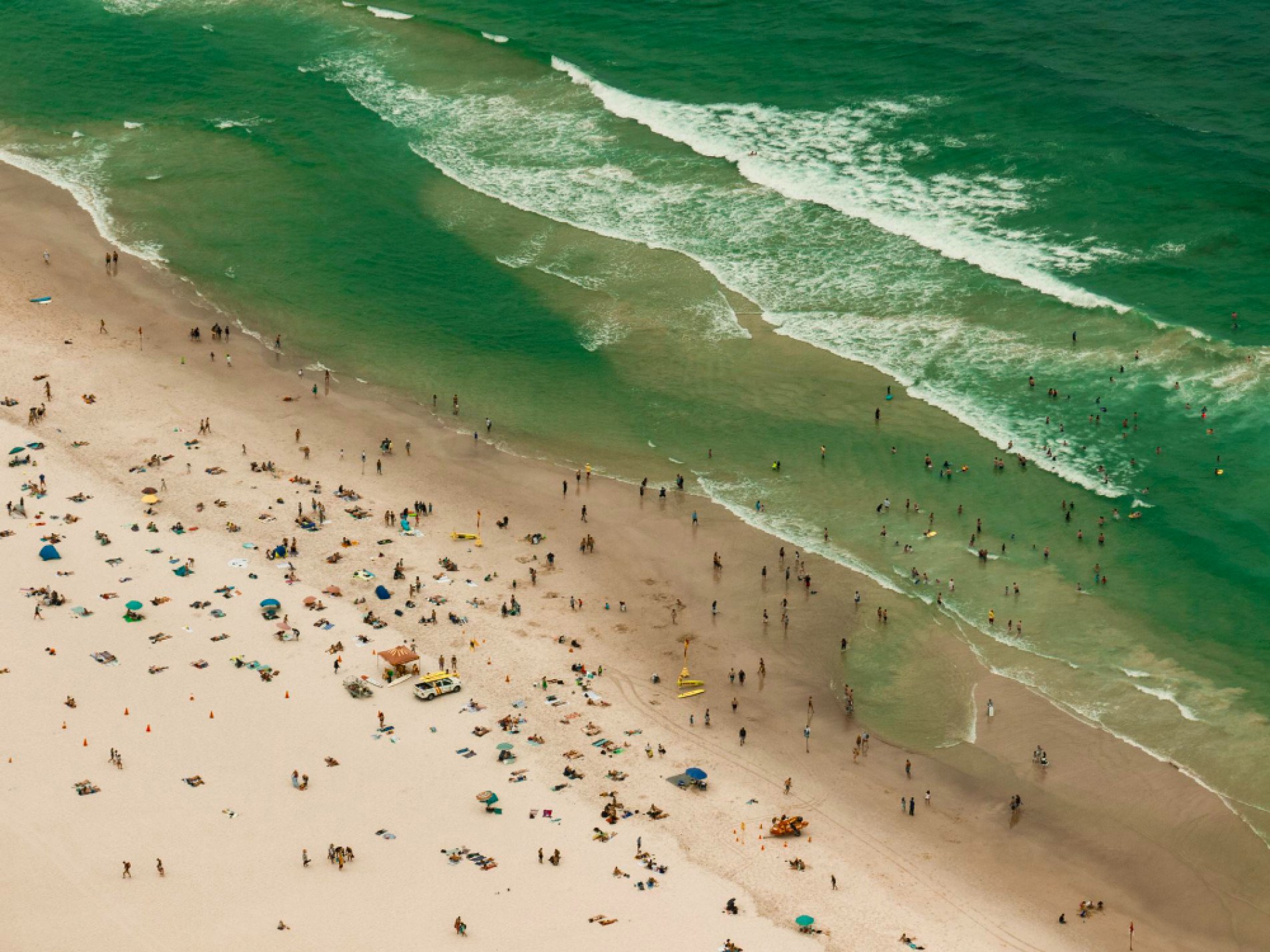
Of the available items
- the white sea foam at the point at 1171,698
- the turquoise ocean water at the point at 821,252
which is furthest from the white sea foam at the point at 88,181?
the white sea foam at the point at 1171,698

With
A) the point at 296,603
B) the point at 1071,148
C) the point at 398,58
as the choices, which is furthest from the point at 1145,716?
the point at 398,58

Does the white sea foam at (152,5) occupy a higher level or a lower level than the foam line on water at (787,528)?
higher

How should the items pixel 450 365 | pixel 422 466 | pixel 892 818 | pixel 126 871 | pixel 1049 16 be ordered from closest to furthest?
pixel 126 871
pixel 892 818
pixel 422 466
pixel 450 365
pixel 1049 16

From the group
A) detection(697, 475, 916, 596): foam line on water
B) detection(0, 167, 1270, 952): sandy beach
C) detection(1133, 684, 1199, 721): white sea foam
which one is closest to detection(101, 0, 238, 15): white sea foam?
detection(0, 167, 1270, 952): sandy beach

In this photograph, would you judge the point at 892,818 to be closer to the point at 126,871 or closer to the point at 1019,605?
the point at 1019,605

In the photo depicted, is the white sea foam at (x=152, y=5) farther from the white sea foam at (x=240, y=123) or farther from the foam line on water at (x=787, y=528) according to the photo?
the foam line on water at (x=787, y=528)

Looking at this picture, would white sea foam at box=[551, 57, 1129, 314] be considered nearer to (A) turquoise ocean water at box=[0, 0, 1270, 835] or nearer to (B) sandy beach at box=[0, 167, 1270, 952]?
(A) turquoise ocean water at box=[0, 0, 1270, 835]

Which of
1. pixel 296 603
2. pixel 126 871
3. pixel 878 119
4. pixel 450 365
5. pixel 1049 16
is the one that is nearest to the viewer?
pixel 126 871
